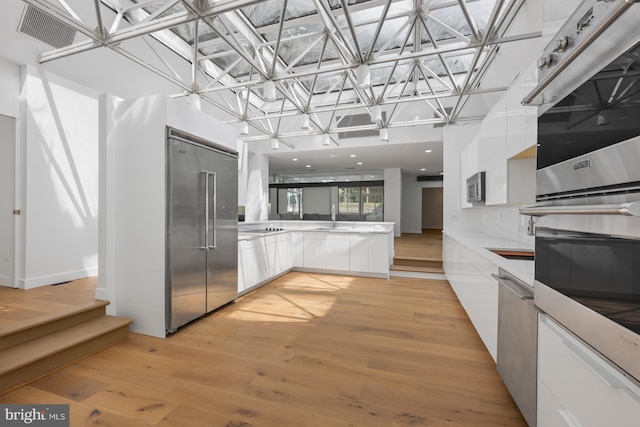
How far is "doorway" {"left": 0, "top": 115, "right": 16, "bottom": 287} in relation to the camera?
3508 mm

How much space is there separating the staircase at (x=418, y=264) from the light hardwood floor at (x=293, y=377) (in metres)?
2.38

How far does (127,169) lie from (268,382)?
7.97ft

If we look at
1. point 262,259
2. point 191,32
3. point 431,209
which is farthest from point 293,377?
point 431,209

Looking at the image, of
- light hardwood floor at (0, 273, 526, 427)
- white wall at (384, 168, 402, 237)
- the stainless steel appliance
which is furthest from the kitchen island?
white wall at (384, 168, 402, 237)

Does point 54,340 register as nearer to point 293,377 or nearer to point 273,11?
point 293,377

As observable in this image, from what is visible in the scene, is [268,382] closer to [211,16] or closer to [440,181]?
[211,16]

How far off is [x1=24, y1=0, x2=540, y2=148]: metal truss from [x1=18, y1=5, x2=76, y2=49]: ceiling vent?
17cm

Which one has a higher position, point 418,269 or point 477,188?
point 477,188

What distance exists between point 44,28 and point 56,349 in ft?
13.1

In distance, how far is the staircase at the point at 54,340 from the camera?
199 centimetres

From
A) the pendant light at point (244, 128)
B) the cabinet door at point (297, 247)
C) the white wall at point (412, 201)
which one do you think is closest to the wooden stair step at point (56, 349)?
the cabinet door at point (297, 247)

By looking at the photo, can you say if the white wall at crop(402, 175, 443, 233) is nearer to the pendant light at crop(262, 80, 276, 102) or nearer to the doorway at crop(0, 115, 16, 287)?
the pendant light at crop(262, 80, 276, 102)

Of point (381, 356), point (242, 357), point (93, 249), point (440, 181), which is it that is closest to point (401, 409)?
point (381, 356)

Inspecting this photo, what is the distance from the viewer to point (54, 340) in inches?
91.0
